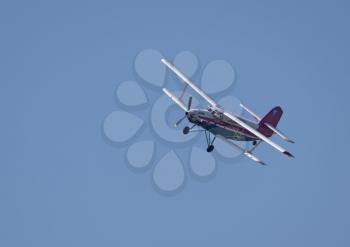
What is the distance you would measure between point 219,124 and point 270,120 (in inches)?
385

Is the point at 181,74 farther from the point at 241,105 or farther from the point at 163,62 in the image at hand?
the point at 241,105

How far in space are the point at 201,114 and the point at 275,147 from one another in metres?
11.0

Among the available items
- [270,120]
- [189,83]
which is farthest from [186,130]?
[270,120]

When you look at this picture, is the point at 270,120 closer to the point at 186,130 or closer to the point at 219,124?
the point at 219,124

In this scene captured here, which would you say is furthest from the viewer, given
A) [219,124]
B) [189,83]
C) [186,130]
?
[189,83]

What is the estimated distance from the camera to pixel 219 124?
85.9 m

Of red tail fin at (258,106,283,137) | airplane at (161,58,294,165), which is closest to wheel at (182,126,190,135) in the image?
airplane at (161,58,294,165)

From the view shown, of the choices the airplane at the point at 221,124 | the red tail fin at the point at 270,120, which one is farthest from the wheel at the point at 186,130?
the red tail fin at the point at 270,120

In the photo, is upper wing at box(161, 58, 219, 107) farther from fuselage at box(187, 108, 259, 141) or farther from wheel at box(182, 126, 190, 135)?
wheel at box(182, 126, 190, 135)

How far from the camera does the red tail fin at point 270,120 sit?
300 ft

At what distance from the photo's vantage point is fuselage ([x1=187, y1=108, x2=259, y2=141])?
277 feet

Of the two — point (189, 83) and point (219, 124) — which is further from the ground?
point (189, 83)

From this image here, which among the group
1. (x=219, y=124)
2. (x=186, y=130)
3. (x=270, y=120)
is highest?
(x=270, y=120)

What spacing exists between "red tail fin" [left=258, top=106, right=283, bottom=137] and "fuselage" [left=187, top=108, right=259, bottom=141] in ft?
7.61
